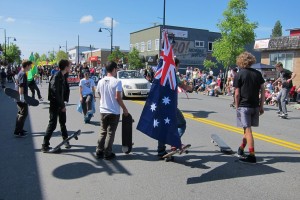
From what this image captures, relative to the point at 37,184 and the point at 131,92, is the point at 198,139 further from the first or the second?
the point at 131,92

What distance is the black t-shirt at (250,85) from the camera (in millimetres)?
5762

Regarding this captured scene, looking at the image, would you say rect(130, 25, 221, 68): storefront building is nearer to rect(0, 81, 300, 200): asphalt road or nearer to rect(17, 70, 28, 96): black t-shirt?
rect(17, 70, 28, 96): black t-shirt

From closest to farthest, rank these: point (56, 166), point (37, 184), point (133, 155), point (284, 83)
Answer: point (37, 184) → point (56, 166) → point (133, 155) → point (284, 83)

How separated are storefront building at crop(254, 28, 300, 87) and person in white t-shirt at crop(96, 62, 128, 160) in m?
23.0

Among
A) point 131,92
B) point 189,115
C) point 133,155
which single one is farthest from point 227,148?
point 131,92

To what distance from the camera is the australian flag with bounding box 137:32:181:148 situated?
18.6 feet

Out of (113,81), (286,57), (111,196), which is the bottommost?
(111,196)

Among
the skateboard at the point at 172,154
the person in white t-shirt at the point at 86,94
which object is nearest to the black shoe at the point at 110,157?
the skateboard at the point at 172,154

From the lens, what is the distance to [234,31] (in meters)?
26.7

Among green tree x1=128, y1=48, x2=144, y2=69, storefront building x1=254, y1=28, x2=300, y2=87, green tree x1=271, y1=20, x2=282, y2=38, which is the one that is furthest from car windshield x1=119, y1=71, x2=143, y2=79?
green tree x1=271, y1=20, x2=282, y2=38

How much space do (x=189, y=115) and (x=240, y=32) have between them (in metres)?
17.4

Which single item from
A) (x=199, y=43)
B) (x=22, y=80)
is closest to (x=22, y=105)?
(x=22, y=80)

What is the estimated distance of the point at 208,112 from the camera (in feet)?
41.3

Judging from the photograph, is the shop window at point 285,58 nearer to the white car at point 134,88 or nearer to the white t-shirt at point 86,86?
the white car at point 134,88
